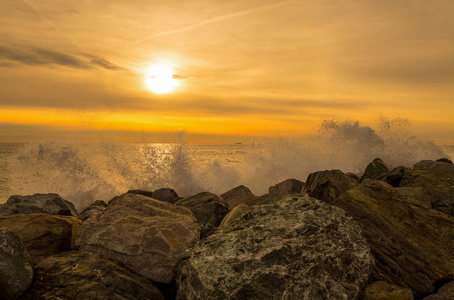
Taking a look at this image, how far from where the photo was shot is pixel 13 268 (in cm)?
272

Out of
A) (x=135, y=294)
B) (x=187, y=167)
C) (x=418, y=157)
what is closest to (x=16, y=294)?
(x=135, y=294)

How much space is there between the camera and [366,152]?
54.4ft

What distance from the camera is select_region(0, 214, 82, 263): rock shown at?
3.77 m

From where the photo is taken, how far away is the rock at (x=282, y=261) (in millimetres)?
2504

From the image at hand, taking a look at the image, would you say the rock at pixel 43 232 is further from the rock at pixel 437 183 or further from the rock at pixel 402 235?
the rock at pixel 437 183

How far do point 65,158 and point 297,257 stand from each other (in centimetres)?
1507

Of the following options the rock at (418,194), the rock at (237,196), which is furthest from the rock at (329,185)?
the rock at (237,196)

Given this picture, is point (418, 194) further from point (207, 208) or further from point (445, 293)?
point (207, 208)

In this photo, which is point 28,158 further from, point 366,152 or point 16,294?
point 366,152

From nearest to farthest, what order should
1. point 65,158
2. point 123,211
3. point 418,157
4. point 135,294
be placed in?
point 135,294
point 123,211
point 65,158
point 418,157

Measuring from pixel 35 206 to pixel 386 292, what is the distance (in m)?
5.98

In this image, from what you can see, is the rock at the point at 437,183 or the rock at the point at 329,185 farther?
the rock at the point at 329,185

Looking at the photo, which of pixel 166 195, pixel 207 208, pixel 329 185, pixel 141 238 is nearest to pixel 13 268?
pixel 141 238

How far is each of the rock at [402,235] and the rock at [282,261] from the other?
30.5 inches
